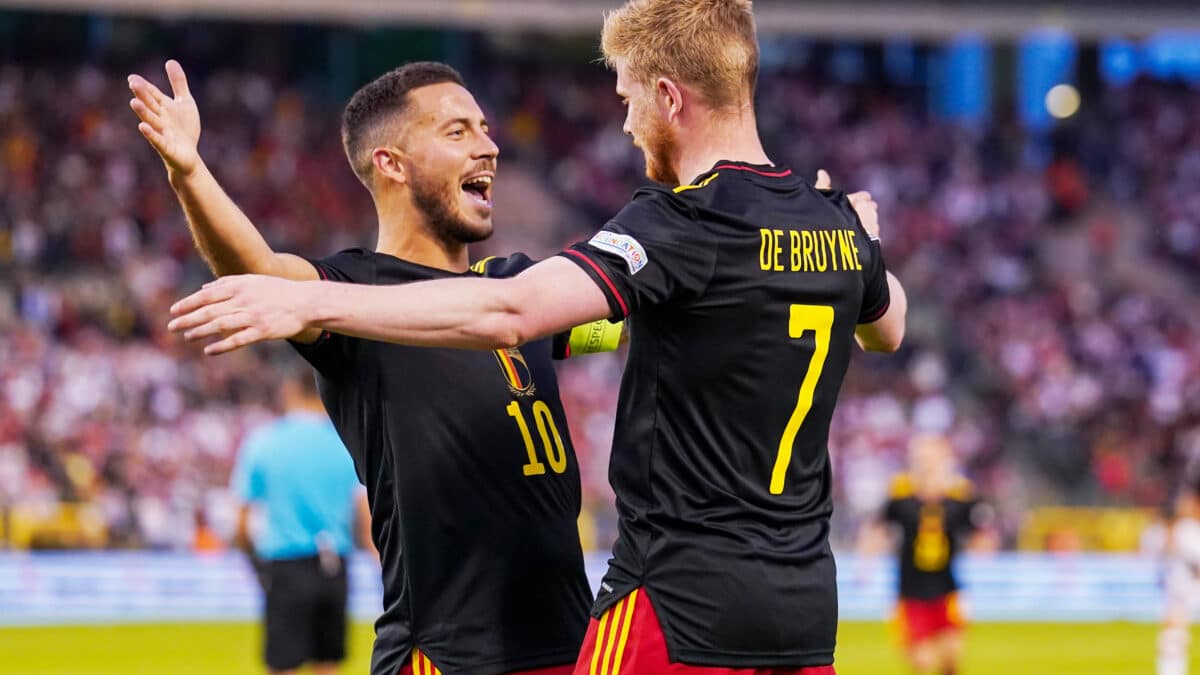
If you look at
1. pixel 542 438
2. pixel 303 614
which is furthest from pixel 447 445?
pixel 303 614

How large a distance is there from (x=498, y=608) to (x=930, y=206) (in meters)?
28.1

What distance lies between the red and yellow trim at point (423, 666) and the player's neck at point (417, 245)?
1.09 m

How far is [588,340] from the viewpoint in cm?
498

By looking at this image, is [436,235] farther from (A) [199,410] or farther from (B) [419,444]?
(A) [199,410]

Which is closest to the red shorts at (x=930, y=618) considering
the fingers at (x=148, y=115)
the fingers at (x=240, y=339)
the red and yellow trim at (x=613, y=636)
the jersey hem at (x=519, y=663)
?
the jersey hem at (x=519, y=663)

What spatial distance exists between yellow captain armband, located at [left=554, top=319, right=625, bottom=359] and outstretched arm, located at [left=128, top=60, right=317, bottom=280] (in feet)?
3.26

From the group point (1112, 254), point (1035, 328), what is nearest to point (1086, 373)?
point (1035, 328)

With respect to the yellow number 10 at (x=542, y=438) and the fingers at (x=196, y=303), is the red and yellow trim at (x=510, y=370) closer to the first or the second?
the yellow number 10 at (x=542, y=438)

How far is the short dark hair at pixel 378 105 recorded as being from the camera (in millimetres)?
4887

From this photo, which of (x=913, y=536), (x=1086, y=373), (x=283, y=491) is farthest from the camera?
(x=1086, y=373)

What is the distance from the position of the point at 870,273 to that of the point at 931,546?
10.3 metres

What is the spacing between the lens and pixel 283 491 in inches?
398

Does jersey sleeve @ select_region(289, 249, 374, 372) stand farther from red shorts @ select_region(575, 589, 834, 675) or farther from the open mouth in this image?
red shorts @ select_region(575, 589, 834, 675)

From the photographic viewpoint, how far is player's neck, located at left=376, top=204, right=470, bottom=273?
4.86 metres
